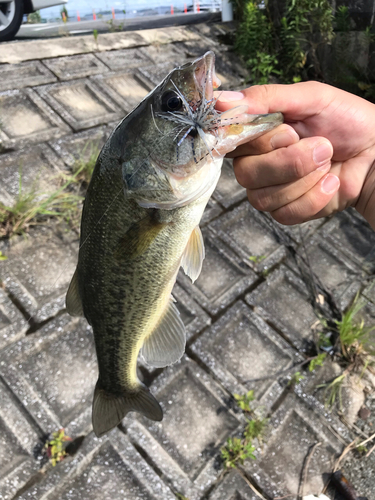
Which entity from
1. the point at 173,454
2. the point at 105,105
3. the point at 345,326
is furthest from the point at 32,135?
the point at 345,326

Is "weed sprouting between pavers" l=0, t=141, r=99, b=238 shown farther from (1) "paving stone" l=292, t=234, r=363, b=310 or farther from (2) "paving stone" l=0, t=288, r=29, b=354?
(1) "paving stone" l=292, t=234, r=363, b=310

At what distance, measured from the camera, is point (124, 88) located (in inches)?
182

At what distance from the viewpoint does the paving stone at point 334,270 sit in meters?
3.44

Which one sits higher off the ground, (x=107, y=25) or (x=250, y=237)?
(x=107, y=25)

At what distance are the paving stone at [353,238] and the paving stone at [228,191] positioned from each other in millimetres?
1032

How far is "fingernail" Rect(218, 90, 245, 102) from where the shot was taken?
1.50 metres

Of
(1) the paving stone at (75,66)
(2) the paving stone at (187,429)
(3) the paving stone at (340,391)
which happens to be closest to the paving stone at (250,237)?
(3) the paving stone at (340,391)

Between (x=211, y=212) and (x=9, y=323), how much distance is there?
218 centimetres

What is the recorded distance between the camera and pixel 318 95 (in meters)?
1.71

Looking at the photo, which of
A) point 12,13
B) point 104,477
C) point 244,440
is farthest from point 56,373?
point 12,13

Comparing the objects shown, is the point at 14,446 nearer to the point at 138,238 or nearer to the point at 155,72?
the point at 138,238

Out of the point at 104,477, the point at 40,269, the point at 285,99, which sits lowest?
the point at 104,477

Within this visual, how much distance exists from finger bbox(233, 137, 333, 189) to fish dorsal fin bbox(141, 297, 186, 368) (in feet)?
2.47

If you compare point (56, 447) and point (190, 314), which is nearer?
point (56, 447)
